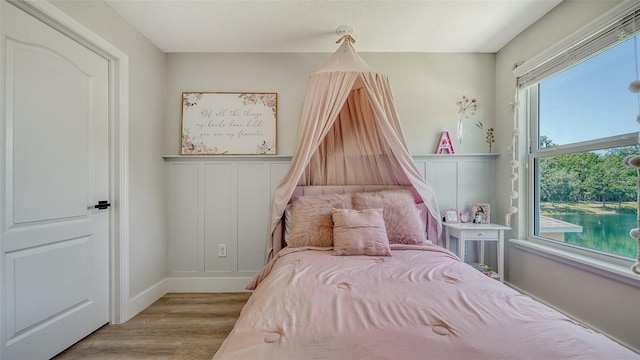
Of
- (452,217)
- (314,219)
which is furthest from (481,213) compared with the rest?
(314,219)

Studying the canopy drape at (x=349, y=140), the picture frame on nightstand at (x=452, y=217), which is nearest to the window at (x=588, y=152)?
the picture frame on nightstand at (x=452, y=217)

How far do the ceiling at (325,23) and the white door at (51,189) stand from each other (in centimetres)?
67

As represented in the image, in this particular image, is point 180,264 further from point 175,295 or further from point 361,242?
point 361,242

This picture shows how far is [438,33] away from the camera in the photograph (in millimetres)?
2299

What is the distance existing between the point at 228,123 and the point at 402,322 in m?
2.37

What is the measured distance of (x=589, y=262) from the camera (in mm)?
1688

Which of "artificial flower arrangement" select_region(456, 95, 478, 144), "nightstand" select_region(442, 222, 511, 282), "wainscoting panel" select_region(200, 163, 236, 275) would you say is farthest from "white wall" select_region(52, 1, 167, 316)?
"artificial flower arrangement" select_region(456, 95, 478, 144)

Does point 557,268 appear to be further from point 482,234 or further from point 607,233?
point 482,234

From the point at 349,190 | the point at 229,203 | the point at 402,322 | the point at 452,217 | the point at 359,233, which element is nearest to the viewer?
the point at 402,322

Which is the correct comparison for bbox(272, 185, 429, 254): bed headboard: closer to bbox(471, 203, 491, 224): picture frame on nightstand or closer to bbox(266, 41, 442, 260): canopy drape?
bbox(266, 41, 442, 260): canopy drape

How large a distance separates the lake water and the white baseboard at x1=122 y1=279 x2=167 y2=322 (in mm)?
3643

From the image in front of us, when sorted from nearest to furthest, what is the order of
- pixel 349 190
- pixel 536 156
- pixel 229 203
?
pixel 536 156 → pixel 349 190 → pixel 229 203

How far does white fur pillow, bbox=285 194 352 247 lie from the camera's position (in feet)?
6.66

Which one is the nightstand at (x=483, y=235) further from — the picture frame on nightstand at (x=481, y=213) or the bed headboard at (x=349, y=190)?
the bed headboard at (x=349, y=190)
